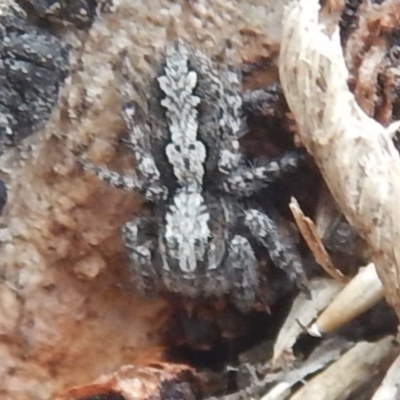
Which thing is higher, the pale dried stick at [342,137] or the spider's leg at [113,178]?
the pale dried stick at [342,137]

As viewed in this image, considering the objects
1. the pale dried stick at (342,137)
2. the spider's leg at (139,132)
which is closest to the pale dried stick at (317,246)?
the pale dried stick at (342,137)

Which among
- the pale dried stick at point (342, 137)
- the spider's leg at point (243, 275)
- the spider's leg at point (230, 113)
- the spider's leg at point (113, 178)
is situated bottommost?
the spider's leg at point (243, 275)

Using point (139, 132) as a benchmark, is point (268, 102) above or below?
above

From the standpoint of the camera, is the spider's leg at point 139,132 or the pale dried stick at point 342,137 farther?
A: the spider's leg at point 139,132

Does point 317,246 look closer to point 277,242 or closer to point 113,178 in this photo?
point 277,242

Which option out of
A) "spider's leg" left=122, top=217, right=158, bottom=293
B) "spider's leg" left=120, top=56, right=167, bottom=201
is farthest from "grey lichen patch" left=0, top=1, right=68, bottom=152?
"spider's leg" left=122, top=217, right=158, bottom=293

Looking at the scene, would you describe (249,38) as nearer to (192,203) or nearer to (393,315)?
(192,203)

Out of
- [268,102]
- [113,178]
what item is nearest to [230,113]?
[268,102]

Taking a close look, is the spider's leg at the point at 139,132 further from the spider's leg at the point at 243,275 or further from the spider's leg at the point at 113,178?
the spider's leg at the point at 243,275
